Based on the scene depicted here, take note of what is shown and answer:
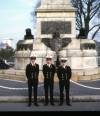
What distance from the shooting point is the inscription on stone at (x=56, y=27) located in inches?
964

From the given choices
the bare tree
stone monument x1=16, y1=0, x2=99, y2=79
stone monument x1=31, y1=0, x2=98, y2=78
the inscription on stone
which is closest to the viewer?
stone monument x1=16, y1=0, x2=99, y2=79

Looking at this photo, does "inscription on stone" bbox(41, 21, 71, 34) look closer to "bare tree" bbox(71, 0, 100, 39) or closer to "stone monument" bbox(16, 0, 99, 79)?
"stone monument" bbox(16, 0, 99, 79)

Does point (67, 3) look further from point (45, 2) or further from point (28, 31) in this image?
point (28, 31)

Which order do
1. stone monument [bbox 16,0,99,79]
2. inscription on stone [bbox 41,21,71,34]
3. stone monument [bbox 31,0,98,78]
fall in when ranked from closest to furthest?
stone monument [bbox 16,0,99,79] → stone monument [bbox 31,0,98,78] → inscription on stone [bbox 41,21,71,34]

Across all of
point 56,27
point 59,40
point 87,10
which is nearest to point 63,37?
point 56,27

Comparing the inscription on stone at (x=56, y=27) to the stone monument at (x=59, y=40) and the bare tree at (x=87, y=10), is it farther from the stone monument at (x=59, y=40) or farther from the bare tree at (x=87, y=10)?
the bare tree at (x=87, y=10)

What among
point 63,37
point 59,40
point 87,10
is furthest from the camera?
point 87,10

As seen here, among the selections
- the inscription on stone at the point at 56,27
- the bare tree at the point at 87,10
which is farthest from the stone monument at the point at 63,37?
the bare tree at the point at 87,10

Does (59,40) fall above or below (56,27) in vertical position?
below

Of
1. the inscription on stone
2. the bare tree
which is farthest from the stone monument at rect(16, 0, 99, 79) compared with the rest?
the bare tree

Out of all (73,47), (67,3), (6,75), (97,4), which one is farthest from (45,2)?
(97,4)

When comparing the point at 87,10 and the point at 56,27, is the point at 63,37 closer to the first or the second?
the point at 56,27

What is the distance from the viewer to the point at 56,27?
24.6 metres

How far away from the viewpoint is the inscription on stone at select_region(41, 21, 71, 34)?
80.3 ft
